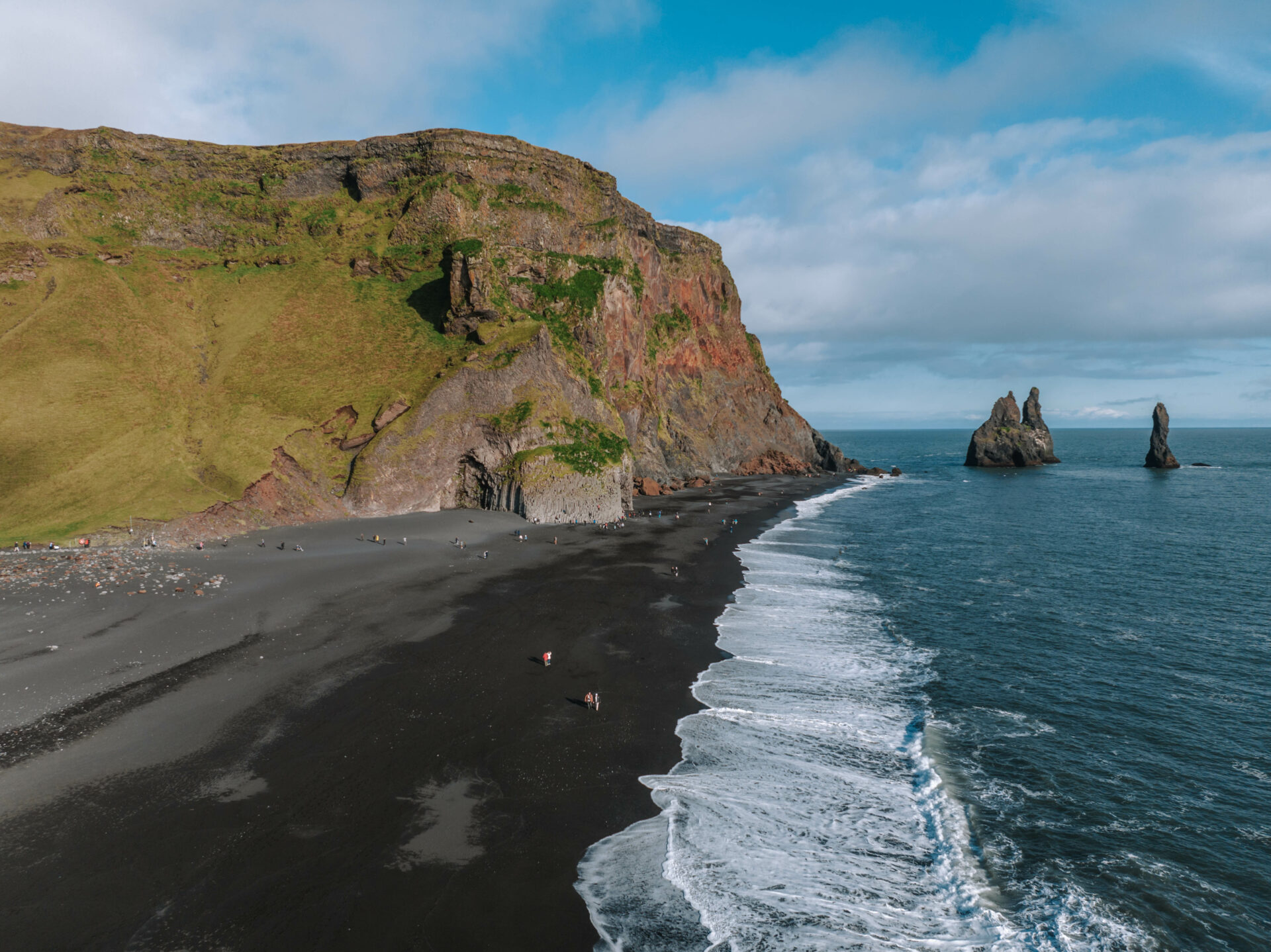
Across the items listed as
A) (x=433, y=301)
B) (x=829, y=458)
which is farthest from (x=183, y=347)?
(x=829, y=458)

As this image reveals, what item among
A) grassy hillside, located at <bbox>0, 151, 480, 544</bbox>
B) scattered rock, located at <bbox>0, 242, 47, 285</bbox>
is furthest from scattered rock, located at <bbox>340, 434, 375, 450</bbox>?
scattered rock, located at <bbox>0, 242, 47, 285</bbox>

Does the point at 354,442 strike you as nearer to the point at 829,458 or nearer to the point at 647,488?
the point at 647,488

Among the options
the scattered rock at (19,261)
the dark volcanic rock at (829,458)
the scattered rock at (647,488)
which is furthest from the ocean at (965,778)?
the dark volcanic rock at (829,458)

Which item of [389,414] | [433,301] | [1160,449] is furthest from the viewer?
[1160,449]

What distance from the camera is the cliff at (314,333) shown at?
48.1 metres

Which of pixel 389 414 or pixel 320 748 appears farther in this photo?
pixel 389 414

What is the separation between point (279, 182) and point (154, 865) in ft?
305

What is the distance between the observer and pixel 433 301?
2753 inches

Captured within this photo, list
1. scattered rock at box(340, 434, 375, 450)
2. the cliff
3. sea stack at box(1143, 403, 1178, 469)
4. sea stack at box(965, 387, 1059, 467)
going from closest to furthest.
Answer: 1. the cliff
2. scattered rock at box(340, 434, 375, 450)
3. sea stack at box(1143, 403, 1178, 469)
4. sea stack at box(965, 387, 1059, 467)

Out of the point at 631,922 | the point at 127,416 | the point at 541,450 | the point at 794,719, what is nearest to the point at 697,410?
the point at 541,450

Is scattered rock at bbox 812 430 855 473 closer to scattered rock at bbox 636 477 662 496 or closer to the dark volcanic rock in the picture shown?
the dark volcanic rock

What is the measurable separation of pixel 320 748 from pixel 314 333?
188ft

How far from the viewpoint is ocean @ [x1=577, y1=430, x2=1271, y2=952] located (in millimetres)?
13609

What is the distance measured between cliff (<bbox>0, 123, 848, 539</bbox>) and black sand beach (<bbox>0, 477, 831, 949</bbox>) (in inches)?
529
